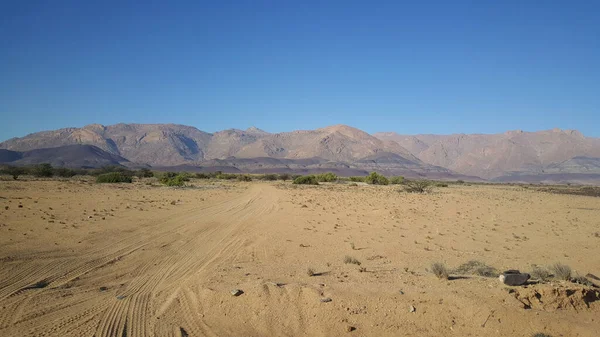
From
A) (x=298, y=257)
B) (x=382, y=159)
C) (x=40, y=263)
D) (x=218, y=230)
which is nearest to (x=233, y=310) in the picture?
(x=298, y=257)

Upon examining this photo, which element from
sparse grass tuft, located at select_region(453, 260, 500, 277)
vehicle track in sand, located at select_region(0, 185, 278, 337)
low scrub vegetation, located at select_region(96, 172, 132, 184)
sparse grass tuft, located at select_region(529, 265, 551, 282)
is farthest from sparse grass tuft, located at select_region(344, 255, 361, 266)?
low scrub vegetation, located at select_region(96, 172, 132, 184)

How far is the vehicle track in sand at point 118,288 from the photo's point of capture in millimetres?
6700

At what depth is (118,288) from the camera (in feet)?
28.5

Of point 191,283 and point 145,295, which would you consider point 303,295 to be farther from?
point 145,295

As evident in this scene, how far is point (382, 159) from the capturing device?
190 m

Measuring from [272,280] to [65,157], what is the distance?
199445 millimetres

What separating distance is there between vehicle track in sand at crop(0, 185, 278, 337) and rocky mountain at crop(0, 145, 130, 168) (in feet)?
576

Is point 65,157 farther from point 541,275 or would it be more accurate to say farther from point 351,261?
point 541,275

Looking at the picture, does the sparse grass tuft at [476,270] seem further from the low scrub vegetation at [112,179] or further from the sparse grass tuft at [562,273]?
the low scrub vegetation at [112,179]

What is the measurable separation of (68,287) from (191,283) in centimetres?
270

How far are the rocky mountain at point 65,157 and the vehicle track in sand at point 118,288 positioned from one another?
176m

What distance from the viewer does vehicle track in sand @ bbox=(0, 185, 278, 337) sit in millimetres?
6700

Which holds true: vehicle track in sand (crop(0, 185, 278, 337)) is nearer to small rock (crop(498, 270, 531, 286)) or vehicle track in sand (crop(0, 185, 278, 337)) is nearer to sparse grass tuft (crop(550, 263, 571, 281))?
small rock (crop(498, 270, 531, 286))

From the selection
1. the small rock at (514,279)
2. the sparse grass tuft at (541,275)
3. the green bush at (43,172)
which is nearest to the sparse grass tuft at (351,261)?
the small rock at (514,279)
